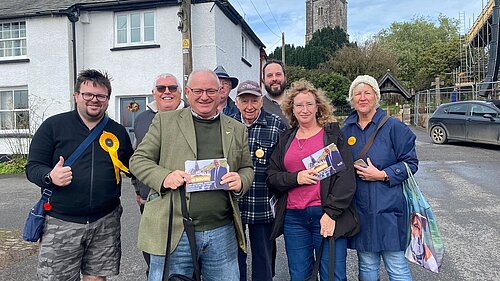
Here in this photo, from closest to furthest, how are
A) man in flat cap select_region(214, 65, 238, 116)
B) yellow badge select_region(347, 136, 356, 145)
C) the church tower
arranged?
yellow badge select_region(347, 136, 356, 145)
man in flat cap select_region(214, 65, 238, 116)
the church tower

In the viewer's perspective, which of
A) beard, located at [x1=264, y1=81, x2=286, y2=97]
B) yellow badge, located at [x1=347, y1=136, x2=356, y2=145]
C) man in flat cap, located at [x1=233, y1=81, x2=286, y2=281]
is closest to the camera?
yellow badge, located at [x1=347, y1=136, x2=356, y2=145]

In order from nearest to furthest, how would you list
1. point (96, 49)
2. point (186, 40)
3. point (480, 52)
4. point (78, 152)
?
1. point (78, 152)
2. point (186, 40)
3. point (96, 49)
4. point (480, 52)

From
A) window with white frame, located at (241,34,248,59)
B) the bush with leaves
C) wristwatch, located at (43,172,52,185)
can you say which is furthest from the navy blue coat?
window with white frame, located at (241,34,248,59)

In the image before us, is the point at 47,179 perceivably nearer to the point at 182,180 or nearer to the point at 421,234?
the point at 182,180

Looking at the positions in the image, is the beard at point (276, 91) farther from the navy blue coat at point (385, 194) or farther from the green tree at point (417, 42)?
the green tree at point (417, 42)

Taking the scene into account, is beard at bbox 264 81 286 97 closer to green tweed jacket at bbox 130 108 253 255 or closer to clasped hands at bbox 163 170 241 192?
green tweed jacket at bbox 130 108 253 255

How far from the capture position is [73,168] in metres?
2.68

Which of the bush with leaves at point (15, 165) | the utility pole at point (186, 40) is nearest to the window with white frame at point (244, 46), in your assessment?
the utility pole at point (186, 40)

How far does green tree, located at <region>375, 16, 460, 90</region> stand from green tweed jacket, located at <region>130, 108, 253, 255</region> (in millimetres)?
40805

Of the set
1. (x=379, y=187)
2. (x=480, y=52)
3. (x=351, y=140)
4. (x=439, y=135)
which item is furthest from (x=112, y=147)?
(x=480, y=52)

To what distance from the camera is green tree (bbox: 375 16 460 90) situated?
3975 centimetres

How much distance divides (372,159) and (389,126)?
0.94ft

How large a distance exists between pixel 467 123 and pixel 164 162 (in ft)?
46.0

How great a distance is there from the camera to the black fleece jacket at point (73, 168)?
105 inches
